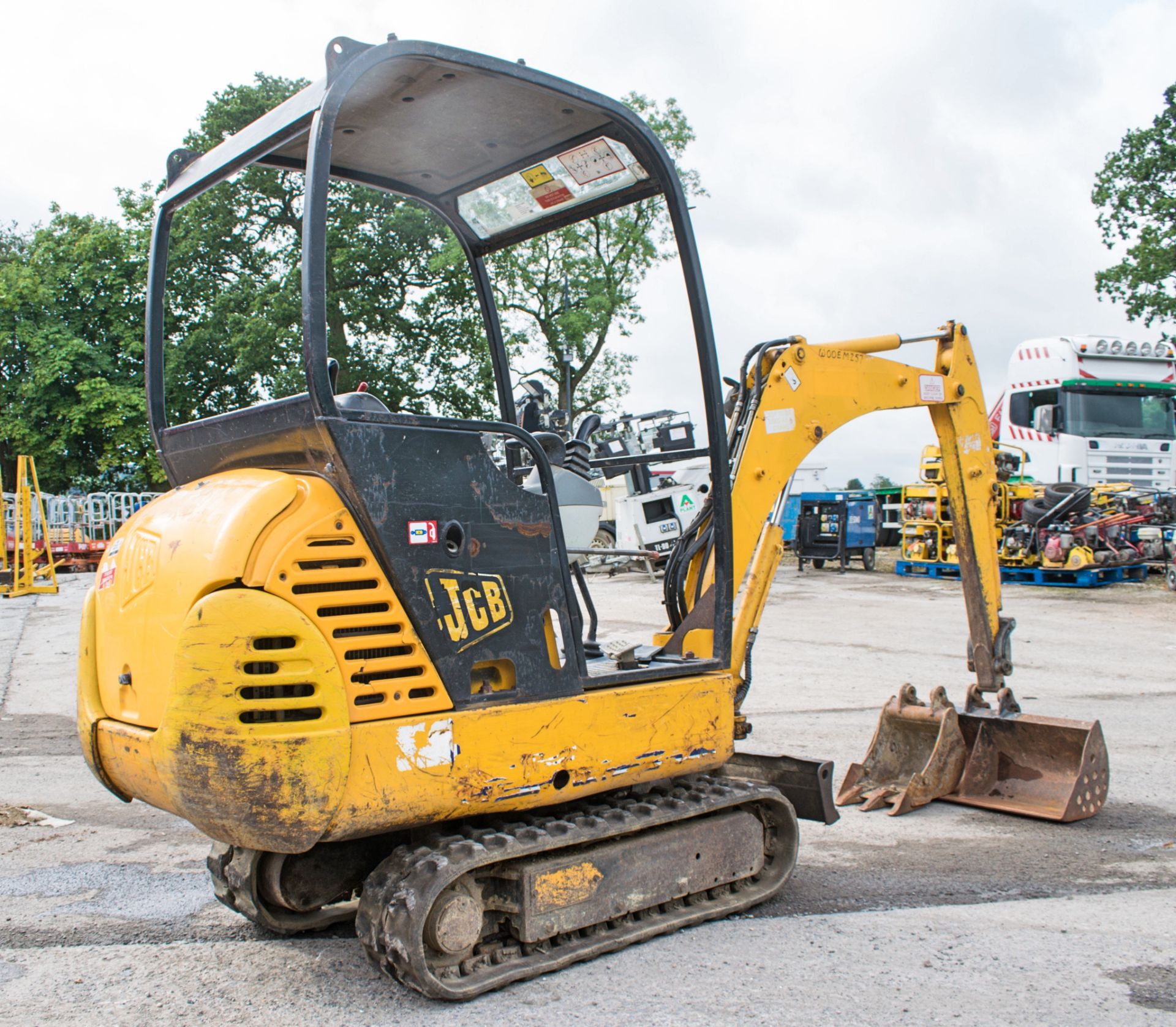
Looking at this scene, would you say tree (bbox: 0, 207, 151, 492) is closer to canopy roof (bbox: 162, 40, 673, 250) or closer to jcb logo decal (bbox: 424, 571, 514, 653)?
canopy roof (bbox: 162, 40, 673, 250)

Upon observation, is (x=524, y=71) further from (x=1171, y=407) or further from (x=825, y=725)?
(x=1171, y=407)

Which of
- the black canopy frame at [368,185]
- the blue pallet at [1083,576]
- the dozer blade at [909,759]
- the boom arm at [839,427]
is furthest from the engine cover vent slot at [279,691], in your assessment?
the blue pallet at [1083,576]

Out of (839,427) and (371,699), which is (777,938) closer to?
(371,699)

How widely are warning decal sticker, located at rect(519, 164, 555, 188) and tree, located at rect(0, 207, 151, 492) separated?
27.8m

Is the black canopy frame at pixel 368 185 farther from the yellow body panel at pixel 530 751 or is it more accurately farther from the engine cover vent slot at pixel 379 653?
the engine cover vent slot at pixel 379 653

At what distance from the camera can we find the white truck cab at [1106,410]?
63.1ft

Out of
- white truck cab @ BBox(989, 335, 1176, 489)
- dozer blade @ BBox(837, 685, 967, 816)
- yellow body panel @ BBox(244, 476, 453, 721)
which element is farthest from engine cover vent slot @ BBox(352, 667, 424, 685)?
white truck cab @ BBox(989, 335, 1176, 489)

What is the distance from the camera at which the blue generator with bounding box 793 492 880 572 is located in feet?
71.0

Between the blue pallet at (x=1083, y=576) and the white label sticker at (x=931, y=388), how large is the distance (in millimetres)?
13117

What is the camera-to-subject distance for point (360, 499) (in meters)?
3.23

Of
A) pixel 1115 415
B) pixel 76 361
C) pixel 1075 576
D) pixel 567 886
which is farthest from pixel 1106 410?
pixel 76 361

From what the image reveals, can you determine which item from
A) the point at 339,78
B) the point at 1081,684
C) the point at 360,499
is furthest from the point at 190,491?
the point at 1081,684

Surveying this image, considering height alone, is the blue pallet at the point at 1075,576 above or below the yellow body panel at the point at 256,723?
A: below

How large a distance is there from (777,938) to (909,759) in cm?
249
